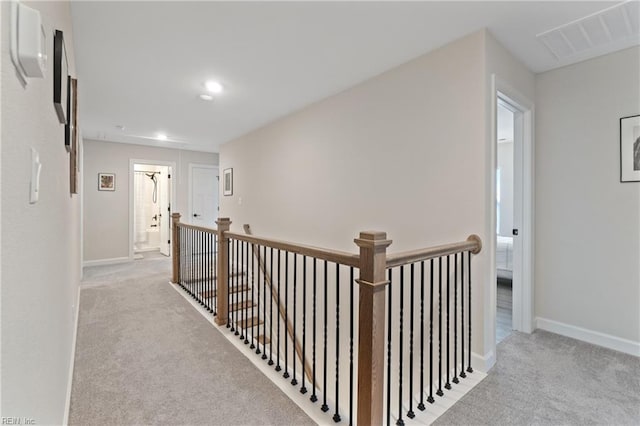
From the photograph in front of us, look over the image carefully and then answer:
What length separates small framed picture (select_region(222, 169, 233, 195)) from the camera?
227 inches

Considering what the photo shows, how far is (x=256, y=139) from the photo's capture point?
16.2ft

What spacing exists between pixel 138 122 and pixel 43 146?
4059 millimetres

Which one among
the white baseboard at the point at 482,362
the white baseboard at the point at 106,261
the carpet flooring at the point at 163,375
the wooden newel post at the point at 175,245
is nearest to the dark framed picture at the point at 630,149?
the white baseboard at the point at 482,362

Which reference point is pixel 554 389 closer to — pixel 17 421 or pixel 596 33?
pixel 596 33

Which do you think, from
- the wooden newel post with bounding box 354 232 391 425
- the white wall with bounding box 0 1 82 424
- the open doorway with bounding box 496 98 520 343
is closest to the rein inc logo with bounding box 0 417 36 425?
the white wall with bounding box 0 1 82 424

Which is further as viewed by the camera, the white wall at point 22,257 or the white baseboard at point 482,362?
the white baseboard at point 482,362

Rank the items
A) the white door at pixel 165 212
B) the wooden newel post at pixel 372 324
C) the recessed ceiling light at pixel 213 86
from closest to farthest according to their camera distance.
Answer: the wooden newel post at pixel 372 324 < the recessed ceiling light at pixel 213 86 < the white door at pixel 165 212

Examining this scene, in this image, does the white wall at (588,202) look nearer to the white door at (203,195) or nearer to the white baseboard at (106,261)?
the white door at (203,195)

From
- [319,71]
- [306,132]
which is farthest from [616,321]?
[306,132]

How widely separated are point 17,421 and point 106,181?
615 centimetres

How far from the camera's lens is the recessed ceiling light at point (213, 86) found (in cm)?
305

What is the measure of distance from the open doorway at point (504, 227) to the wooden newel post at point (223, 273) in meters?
2.39

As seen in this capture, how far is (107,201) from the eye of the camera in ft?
18.6

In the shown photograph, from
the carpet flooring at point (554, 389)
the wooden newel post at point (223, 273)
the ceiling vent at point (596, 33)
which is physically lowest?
the carpet flooring at point (554, 389)
